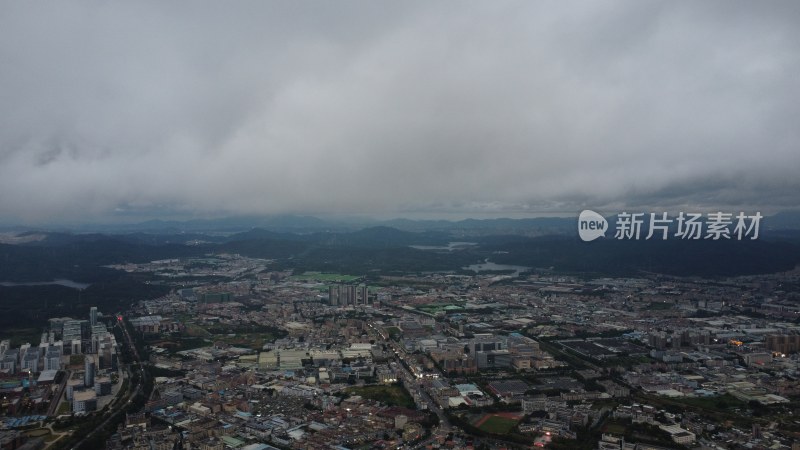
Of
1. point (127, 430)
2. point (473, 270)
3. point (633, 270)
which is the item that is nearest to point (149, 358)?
point (127, 430)

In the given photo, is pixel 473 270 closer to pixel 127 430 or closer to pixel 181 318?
pixel 181 318

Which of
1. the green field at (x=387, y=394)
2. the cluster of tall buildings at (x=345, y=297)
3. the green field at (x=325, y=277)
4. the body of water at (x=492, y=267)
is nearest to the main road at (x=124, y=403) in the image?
the green field at (x=387, y=394)

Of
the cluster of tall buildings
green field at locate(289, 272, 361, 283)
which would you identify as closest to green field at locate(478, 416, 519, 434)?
the cluster of tall buildings

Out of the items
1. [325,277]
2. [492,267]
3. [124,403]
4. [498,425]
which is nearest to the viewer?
[498,425]

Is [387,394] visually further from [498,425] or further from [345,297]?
[345,297]

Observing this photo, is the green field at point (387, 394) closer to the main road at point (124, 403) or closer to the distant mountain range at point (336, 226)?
the main road at point (124, 403)

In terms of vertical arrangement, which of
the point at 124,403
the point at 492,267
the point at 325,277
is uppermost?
the point at 492,267

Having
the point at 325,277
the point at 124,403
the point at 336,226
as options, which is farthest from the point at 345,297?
the point at 336,226
